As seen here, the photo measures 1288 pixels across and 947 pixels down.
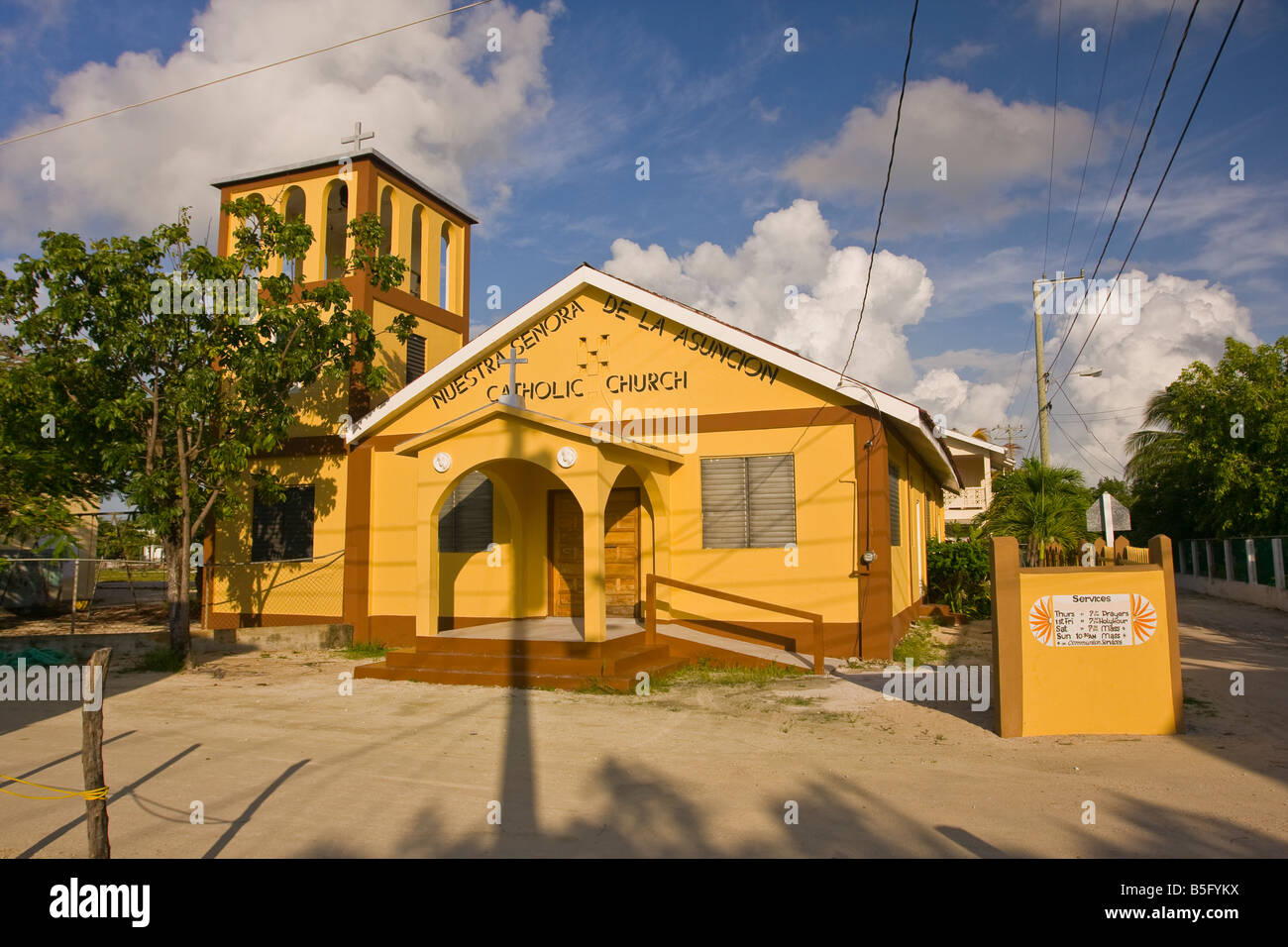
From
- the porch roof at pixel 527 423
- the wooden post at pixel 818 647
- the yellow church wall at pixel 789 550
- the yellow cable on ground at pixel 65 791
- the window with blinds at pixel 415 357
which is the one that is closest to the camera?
the yellow cable on ground at pixel 65 791

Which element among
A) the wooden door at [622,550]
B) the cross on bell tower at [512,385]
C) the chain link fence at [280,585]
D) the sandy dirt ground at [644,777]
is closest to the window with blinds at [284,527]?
the chain link fence at [280,585]

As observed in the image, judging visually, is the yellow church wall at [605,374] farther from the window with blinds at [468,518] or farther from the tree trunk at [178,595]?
the tree trunk at [178,595]

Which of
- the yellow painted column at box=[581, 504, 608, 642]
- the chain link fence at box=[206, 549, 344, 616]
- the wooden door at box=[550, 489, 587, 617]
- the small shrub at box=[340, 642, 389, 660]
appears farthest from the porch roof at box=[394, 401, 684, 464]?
the chain link fence at box=[206, 549, 344, 616]

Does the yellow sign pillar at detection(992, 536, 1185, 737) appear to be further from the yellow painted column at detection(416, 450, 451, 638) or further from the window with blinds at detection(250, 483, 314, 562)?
the window with blinds at detection(250, 483, 314, 562)

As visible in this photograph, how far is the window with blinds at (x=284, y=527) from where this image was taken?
635 inches

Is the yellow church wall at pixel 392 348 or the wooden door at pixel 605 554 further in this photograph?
the yellow church wall at pixel 392 348

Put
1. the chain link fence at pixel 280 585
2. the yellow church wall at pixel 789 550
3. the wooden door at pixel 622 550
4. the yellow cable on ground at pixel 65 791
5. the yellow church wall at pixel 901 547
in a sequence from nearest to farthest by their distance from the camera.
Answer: the yellow cable on ground at pixel 65 791 < the yellow church wall at pixel 789 550 < the yellow church wall at pixel 901 547 < the wooden door at pixel 622 550 < the chain link fence at pixel 280 585

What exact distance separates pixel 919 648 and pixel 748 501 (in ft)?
11.8

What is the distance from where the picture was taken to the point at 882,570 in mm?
12617

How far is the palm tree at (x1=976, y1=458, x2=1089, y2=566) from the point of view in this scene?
17.1 meters

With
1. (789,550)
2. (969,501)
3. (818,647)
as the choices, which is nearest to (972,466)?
(789,550)

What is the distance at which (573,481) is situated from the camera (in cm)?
1170

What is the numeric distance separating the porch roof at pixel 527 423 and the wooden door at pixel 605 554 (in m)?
1.84

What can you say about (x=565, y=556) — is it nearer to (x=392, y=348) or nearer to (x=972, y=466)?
(x=392, y=348)
